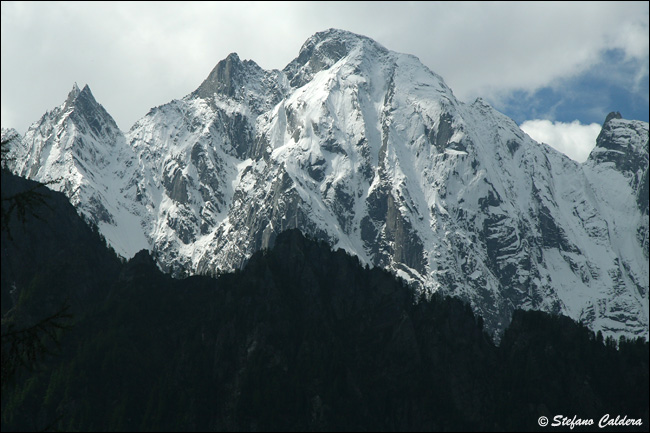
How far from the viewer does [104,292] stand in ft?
604

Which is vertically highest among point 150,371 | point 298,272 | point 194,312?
point 298,272

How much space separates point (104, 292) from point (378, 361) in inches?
2482

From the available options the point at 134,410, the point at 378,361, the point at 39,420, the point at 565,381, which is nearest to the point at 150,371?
the point at 134,410

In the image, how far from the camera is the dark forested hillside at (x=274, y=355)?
148 meters

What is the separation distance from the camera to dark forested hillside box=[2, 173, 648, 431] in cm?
14775

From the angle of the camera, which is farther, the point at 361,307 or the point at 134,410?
the point at 361,307

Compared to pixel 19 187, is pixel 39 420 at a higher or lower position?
lower

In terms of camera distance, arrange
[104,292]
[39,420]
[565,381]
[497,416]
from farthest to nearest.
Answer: [104,292] → [565,381] → [497,416] → [39,420]

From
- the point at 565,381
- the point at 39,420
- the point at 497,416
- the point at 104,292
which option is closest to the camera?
the point at 39,420

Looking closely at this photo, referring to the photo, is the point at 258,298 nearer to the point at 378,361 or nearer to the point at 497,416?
the point at 378,361

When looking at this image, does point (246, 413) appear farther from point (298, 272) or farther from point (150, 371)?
point (298, 272)

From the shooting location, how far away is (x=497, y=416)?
156125 mm

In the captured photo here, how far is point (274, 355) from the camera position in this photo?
534 feet

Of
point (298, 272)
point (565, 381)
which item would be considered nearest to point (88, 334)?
point (298, 272)
